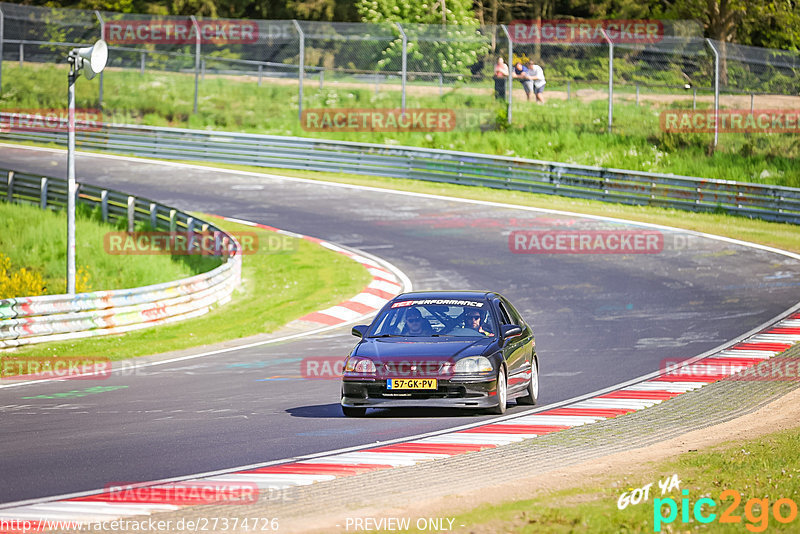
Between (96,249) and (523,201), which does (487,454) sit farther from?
(523,201)

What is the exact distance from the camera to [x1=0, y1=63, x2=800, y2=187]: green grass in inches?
1323

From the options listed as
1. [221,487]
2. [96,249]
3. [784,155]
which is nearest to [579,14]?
[784,155]

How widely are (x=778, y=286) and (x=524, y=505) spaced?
15.7 m

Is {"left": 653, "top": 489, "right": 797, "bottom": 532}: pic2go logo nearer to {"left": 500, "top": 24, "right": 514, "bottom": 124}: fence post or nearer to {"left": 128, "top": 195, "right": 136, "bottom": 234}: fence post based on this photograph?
{"left": 128, "top": 195, "right": 136, "bottom": 234}: fence post

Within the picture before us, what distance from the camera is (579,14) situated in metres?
66.1

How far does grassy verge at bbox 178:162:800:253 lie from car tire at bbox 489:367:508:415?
1559 cm

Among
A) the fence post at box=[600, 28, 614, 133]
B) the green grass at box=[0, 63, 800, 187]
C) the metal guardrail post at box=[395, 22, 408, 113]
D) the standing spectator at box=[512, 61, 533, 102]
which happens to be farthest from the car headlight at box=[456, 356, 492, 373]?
the standing spectator at box=[512, 61, 533, 102]

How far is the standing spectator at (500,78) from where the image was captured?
3625 cm

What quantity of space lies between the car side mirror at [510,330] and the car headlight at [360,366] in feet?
5.00

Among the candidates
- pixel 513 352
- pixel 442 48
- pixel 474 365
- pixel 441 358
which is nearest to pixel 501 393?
pixel 474 365

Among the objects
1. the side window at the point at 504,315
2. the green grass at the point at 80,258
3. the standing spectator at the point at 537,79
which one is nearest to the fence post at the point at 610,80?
the standing spectator at the point at 537,79

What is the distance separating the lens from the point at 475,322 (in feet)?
40.6

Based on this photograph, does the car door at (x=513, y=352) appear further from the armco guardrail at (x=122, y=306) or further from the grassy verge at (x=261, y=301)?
the armco guardrail at (x=122, y=306)

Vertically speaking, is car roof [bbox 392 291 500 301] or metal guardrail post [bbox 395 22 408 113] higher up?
metal guardrail post [bbox 395 22 408 113]
